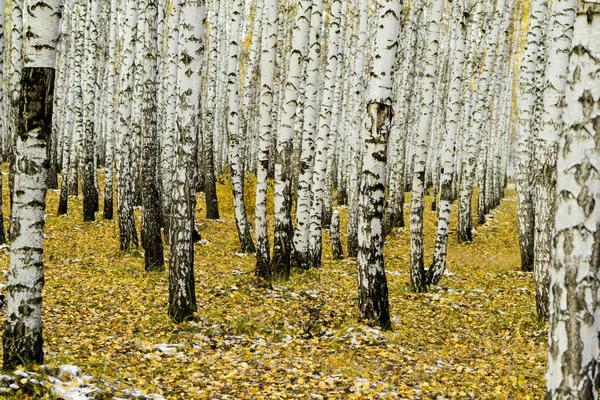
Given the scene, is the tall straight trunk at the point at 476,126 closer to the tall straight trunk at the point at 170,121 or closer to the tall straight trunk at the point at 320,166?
the tall straight trunk at the point at 320,166

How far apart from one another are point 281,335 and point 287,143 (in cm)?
390

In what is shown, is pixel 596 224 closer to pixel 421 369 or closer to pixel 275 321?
pixel 421 369

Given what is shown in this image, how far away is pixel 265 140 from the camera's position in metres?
9.66

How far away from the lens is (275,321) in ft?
25.1

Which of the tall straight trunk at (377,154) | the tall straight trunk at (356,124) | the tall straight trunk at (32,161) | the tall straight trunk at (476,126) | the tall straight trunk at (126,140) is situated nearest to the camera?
the tall straight trunk at (32,161)

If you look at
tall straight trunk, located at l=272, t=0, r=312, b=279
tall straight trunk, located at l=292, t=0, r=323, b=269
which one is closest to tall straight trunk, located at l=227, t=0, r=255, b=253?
tall straight trunk, located at l=292, t=0, r=323, b=269

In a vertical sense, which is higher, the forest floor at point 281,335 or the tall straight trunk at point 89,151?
the tall straight trunk at point 89,151

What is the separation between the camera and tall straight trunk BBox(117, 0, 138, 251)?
35.6 feet

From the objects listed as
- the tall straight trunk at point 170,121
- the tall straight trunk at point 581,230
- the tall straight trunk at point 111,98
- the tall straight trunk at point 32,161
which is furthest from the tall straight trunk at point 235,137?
the tall straight trunk at point 581,230

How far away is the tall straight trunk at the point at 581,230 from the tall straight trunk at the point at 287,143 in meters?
6.32

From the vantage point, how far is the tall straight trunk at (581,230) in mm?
3168

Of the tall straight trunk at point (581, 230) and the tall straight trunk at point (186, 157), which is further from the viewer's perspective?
the tall straight trunk at point (186, 157)

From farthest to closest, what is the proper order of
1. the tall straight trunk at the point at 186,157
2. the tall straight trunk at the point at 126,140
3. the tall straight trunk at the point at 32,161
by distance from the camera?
1. the tall straight trunk at the point at 126,140
2. the tall straight trunk at the point at 186,157
3. the tall straight trunk at the point at 32,161

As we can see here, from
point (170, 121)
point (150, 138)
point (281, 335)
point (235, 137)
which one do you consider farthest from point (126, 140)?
point (281, 335)
